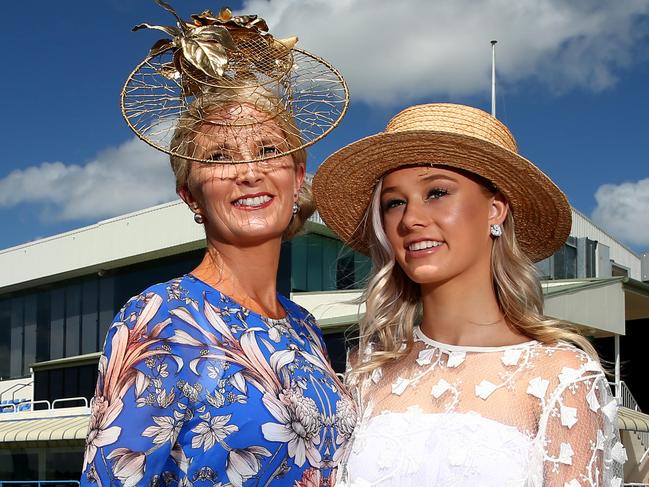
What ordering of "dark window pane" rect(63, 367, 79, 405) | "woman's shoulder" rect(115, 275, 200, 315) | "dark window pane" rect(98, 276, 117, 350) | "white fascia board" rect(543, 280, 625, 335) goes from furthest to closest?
1. "dark window pane" rect(63, 367, 79, 405)
2. "dark window pane" rect(98, 276, 117, 350)
3. "white fascia board" rect(543, 280, 625, 335)
4. "woman's shoulder" rect(115, 275, 200, 315)

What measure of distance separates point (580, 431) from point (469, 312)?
0.59 metres

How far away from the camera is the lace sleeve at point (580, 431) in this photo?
8.59ft

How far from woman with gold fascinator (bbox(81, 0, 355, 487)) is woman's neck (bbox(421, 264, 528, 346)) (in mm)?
418

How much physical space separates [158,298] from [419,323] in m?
1.14

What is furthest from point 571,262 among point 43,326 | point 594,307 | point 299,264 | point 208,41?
point 208,41

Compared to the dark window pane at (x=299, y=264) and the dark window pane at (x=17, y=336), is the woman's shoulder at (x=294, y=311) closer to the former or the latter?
the dark window pane at (x=299, y=264)

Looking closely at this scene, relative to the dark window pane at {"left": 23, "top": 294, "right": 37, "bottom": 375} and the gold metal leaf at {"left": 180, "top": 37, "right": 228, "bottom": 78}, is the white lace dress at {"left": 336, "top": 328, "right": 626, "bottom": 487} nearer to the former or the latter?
the gold metal leaf at {"left": 180, "top": 37, "right": 228, "bottom": 78}

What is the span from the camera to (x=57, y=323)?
30.2 meters

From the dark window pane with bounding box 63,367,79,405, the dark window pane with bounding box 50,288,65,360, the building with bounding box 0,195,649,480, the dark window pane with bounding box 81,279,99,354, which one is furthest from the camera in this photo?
the dark window pane with bounding box 50,288,65,360

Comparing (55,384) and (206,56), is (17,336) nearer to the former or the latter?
(55,384)

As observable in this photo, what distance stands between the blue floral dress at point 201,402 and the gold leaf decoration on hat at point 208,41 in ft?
2.19

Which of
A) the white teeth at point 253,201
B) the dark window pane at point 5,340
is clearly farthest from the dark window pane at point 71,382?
the white teeth at point 253,201

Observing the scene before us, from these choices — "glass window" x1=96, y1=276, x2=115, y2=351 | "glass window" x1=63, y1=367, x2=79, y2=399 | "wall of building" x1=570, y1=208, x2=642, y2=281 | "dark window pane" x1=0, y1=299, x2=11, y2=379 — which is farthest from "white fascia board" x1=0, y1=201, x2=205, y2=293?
"wall of building" x1=570, y1=208, x2=642, y2=281

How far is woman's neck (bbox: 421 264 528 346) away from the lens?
3035 mm
